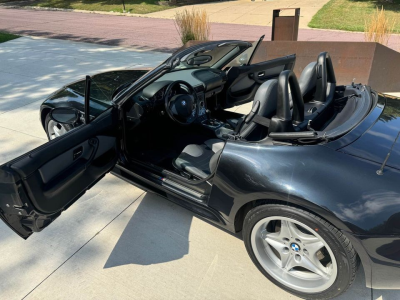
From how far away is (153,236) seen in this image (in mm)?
2668

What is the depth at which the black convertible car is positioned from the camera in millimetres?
1737

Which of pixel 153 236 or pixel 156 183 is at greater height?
pixel 156 183

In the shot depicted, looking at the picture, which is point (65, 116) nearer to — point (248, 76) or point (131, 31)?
point (248, 76)

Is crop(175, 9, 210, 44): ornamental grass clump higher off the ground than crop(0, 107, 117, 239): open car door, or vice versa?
crop(175, 9, 210, 44): ornamental grass clump

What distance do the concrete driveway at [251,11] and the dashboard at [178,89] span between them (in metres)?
12.0

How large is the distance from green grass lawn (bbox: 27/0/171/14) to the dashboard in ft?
56.1

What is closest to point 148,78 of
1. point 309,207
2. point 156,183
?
point 156,183

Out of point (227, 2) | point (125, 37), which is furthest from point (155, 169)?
point (227, 2)

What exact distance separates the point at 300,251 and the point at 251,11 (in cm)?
1863

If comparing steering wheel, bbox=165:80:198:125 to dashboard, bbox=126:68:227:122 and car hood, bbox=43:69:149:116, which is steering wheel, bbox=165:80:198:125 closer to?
dashboard, bbox=126:68:227:122

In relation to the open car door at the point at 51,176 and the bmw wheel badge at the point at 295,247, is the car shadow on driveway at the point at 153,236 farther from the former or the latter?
the bmw wheel badge at the point at 295,247

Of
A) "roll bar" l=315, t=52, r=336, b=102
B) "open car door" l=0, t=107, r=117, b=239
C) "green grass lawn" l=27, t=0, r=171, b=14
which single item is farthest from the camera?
"green grass lawn" l=27, t=0, r=171, b=14

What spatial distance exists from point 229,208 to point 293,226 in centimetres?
42

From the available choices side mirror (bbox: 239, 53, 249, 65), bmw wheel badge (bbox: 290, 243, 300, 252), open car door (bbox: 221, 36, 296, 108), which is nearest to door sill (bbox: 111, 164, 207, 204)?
bmw wheel badge (bbox: 290, 243, 300, 252)
